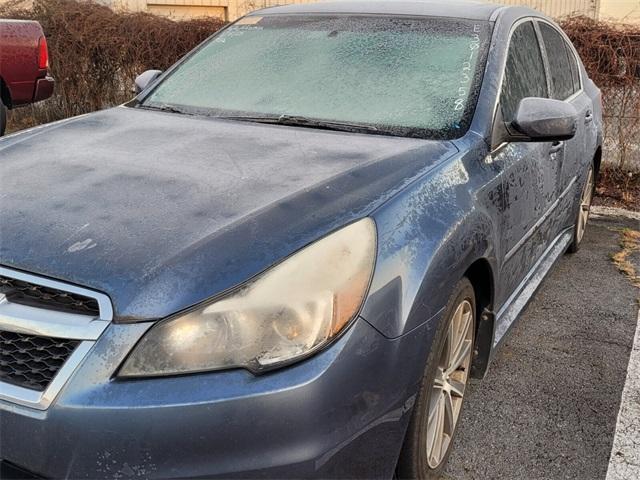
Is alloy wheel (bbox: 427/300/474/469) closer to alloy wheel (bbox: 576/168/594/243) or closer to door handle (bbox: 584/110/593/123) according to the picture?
door handle (bbox: 584/110/593/123)

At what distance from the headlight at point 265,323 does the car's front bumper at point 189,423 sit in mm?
33

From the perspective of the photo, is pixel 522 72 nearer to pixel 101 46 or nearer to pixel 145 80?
pixel 145 80

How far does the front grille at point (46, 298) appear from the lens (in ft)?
5.47

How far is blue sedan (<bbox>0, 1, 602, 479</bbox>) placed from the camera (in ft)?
5.18

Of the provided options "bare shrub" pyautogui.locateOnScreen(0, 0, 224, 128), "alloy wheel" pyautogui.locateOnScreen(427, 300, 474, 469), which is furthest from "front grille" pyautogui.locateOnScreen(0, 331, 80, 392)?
"bare shrub" pyautogui.locateOnScreen(0, 0, 224, 128)

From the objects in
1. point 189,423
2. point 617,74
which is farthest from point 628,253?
point 189,423

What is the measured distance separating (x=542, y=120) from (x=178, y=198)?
1.46 m

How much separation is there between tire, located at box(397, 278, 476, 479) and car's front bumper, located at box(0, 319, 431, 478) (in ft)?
1.28

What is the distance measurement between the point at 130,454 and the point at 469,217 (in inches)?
50.6

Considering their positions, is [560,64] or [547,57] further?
[560,64]

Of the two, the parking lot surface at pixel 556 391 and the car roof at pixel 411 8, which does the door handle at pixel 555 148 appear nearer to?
the car roof at pixel 411 8

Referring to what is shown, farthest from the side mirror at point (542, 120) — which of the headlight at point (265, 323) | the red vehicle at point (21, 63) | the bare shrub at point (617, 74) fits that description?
the red vehicle at point (21, 63)

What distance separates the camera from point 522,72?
10.6 feet

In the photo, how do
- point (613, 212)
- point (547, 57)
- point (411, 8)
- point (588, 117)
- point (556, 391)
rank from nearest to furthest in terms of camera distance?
1. point (556, 391)
2. point (411, 8)
3. point (547, 57)
4. point (588, 117)
5. point (613, 212)
